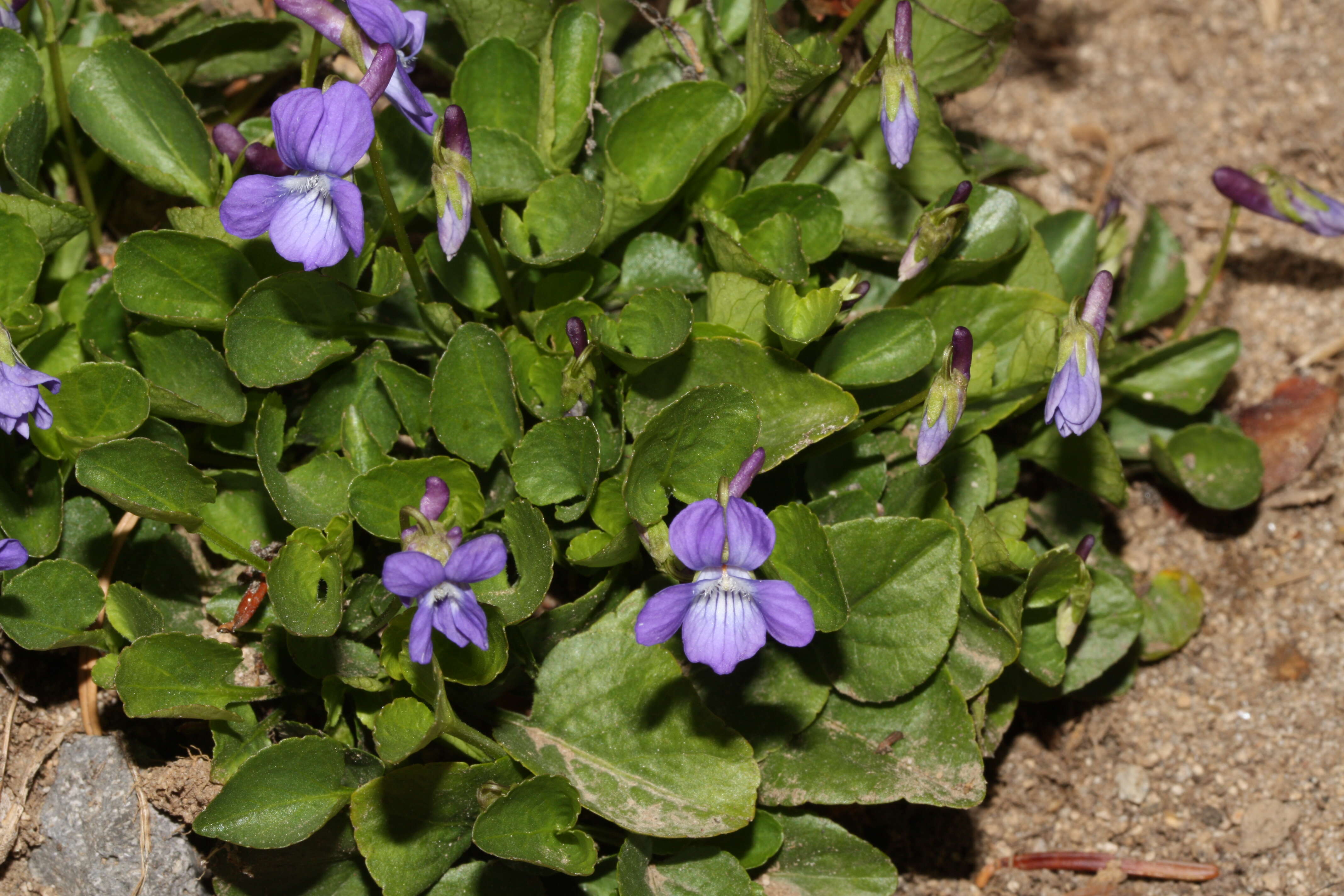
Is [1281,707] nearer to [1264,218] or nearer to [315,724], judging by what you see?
[1264,218]

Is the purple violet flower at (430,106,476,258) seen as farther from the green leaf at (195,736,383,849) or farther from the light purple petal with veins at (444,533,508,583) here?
the green leaf at (195,736,383,849)

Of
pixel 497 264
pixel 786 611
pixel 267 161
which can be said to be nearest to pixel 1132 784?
pixel 786 611

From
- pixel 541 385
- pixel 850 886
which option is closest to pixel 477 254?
pixel 541 385

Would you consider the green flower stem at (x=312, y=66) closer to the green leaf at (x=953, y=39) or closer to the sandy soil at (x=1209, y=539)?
the green leaf at (x=953, y=39)

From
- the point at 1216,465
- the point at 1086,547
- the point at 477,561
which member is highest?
the point at 477,561

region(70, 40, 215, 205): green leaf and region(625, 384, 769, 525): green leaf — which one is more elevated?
region(70, 40, 215, 205): green leaf

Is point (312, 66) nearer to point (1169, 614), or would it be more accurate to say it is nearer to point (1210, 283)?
point (1210, 283)

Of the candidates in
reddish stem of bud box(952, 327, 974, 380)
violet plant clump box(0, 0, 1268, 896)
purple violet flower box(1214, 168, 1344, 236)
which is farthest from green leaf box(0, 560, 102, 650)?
purple violet flower box(1214, 168, 1344, 236)
